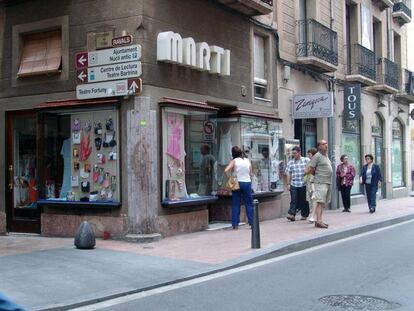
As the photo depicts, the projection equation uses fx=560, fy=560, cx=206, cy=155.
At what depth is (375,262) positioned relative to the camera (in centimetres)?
896

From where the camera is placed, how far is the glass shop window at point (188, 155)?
11.4 metres

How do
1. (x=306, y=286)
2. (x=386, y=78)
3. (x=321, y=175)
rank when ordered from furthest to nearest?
(x=386, y=78) → (x=321, y=175) → (x=306, y=286)

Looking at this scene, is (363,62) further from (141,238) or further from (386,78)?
(141,238)

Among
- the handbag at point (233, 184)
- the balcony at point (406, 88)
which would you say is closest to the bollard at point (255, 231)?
the handbag at point (233, 184)

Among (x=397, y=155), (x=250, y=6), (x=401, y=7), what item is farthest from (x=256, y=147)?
(x=401, y=7)

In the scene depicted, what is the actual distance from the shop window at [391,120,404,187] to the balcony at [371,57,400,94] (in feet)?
7.57

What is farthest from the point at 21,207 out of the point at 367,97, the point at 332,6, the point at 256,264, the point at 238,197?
Result: the point at 367,97

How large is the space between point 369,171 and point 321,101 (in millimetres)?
3123

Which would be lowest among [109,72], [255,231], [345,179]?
[255,231]

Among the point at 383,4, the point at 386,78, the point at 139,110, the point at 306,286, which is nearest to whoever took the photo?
the point at 306,286

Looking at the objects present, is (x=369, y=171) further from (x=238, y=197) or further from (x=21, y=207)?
(x=21, y=207)

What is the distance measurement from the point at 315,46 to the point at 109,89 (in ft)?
27.3

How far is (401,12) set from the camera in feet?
81.6

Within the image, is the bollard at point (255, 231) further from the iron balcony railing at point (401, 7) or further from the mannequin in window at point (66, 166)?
the iron balcony railing at point (401, 7)
